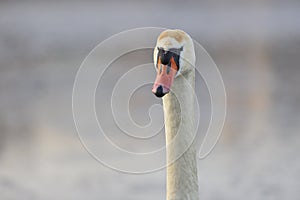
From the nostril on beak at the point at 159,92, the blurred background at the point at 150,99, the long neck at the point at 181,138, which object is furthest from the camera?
the blurred background at the point at 150,99

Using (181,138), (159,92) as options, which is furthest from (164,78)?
(181,138)

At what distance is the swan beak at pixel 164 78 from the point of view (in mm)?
1500

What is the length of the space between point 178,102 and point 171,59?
131mm

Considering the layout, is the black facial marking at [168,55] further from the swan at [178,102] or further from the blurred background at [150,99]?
the blurred background at [150,99]

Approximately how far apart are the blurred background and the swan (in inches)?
38.6

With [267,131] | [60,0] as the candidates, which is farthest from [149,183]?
[60,0]

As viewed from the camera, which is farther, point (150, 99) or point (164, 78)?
point (150, 99)

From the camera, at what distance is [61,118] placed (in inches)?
144

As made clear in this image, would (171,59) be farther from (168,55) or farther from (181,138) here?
(181,138)

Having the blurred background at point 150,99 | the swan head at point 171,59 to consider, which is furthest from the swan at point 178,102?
the blurred background at point 150,99

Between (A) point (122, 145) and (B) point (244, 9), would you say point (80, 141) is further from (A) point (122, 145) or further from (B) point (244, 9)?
(B) point (244, 9)

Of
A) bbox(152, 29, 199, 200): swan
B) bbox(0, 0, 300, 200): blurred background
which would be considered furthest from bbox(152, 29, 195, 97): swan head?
bbox(0, 0, 300, 200): blurred background

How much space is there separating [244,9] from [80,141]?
272 centimetres

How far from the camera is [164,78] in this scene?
1522mm
